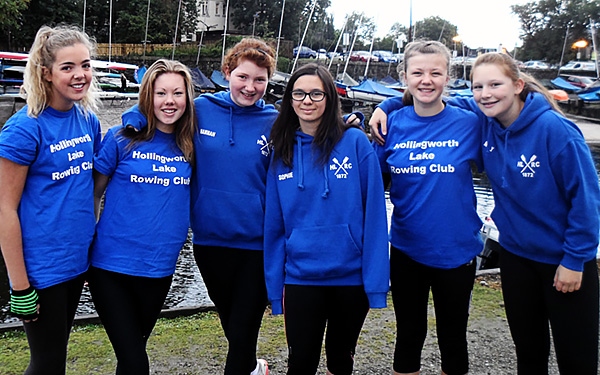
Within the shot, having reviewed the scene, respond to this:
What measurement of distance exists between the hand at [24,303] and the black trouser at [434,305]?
6.34ft

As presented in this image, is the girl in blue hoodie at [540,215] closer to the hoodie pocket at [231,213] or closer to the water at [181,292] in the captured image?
the hoodie pocket at [231,213]

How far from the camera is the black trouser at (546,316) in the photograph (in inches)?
110

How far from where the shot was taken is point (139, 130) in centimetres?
301

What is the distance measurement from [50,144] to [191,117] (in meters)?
0.77

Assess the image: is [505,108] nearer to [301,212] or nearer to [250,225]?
[301,212]

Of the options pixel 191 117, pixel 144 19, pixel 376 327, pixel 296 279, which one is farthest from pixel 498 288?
pixel 144 19

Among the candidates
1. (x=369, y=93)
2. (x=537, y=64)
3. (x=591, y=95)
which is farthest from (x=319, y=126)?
(x=537, y=64)

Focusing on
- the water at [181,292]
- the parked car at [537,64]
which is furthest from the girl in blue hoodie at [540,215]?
the parked car at [537,64]

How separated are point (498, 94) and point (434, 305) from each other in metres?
1.24

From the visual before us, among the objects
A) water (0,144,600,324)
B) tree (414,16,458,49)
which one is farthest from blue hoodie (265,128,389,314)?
tree (414,16,458,49)

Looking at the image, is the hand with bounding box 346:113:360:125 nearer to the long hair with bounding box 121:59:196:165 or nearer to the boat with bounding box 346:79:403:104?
the long hair with bounding box 121:59:196:165

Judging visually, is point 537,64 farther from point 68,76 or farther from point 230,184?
point 68,76

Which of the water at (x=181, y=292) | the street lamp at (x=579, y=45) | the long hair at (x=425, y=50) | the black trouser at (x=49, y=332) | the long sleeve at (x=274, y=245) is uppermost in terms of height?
the street lamp at (x=579, y=45)

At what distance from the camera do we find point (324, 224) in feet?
9.59
